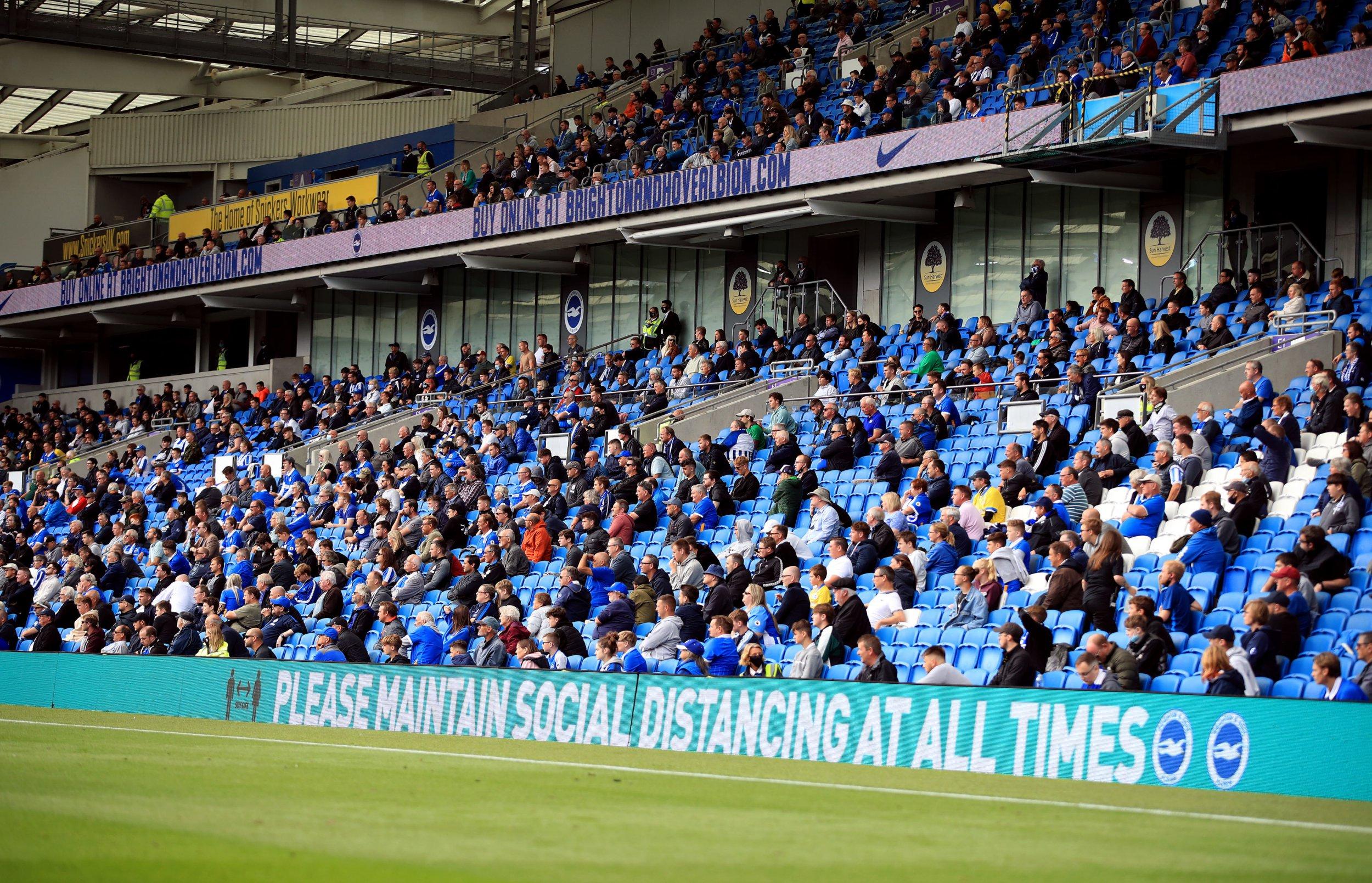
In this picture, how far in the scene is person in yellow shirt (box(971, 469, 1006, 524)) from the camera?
1479cm

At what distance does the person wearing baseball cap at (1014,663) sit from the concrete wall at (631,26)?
2436 centimetres

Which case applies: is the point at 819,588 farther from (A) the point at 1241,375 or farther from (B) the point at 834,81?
(B) the point at 834,81

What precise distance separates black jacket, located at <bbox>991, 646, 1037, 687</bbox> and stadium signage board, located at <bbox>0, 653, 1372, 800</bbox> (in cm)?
92

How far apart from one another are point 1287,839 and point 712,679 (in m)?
5.32

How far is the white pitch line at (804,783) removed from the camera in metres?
7.04

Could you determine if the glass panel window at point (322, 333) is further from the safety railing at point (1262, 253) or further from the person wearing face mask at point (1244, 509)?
the person wearing face mask at point (1244, 509)

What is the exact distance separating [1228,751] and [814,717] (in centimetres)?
283

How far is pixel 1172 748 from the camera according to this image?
8.90 metres

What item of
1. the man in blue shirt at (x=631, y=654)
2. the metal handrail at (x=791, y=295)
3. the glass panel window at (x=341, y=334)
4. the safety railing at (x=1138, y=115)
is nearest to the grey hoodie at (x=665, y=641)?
the man in blue shirt at (x=631, y=654)

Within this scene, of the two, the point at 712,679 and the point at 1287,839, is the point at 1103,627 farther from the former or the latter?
the point at 1287,839

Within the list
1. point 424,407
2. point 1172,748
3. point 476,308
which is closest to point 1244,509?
point 1172,748

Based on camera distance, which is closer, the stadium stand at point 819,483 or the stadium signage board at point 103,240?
the stadium stand at point 819,483

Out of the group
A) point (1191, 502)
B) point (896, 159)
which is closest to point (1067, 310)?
point (896, 159)

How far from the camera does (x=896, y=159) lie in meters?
21.7
